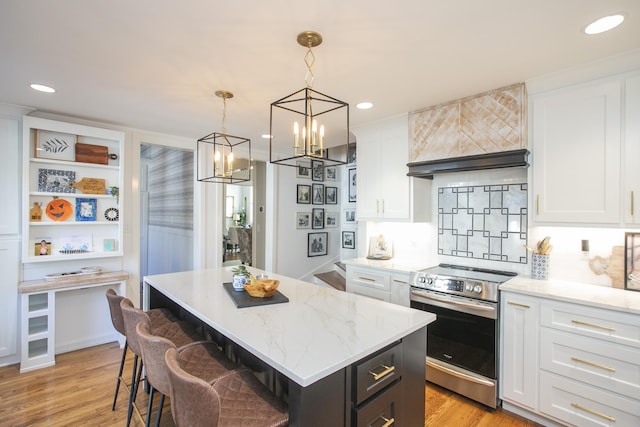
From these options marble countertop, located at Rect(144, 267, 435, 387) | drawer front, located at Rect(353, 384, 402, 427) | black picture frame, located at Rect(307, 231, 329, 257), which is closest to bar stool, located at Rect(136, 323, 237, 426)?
marble countertop, located at Rect(144, 267, 435, 387)

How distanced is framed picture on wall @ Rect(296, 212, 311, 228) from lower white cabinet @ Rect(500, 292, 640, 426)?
11.6ft

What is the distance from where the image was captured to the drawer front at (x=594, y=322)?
1.81 meters

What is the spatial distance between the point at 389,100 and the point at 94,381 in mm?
3579

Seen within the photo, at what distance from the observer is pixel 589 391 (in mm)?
1964

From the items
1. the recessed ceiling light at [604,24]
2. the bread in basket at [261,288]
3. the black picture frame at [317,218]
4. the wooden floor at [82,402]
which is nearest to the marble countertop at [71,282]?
the wooden floor at [82,402]

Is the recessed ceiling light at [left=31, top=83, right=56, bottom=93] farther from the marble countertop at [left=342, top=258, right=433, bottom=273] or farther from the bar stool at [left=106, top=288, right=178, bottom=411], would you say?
the marble countertop at [left=342, top=258, right=433, bottom=273]

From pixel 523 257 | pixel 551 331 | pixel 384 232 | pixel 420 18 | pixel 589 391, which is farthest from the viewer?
pixel 384 232

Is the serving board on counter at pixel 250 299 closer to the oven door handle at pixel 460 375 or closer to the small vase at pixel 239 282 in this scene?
the small vase at pixel 239 282

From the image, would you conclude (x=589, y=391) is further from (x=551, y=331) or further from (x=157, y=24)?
(x=157, y=24)

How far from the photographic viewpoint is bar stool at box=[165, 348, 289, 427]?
107 cm

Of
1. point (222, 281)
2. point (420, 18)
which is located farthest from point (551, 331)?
point (222, 281)

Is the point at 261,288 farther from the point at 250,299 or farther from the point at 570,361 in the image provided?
the point at 570,361

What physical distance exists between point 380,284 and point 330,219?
288 centimetres

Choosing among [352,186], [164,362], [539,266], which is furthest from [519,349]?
[352,186]
